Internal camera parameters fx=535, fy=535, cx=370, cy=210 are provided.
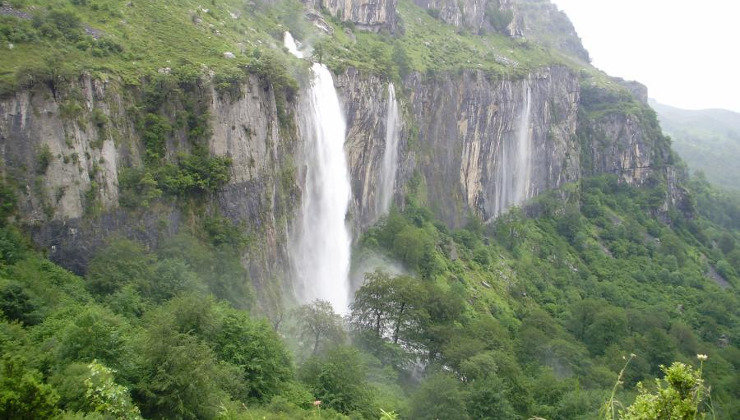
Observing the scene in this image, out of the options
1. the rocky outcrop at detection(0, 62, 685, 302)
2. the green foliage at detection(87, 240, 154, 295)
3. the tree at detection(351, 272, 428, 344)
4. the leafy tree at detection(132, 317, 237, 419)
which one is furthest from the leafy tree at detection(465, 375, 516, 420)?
the green foliage at detection(87, 240, 154, 295)

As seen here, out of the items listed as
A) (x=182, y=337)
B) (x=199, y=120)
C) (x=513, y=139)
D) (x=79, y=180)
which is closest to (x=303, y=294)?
(x=199, y=120)

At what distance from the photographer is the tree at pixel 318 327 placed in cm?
2836

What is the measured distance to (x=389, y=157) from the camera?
52969 mm

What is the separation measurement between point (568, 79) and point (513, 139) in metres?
24.1

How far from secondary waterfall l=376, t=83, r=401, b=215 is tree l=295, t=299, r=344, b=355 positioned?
2368cm

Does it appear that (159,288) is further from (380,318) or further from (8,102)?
(380,318)

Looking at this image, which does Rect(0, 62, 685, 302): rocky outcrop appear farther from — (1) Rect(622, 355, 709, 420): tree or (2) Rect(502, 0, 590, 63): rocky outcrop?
(2) Rect(502, 0, 590, 63): rocky outcrop

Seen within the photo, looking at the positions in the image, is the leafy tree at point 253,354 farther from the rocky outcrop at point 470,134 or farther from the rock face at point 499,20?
the rock face at point 499,20

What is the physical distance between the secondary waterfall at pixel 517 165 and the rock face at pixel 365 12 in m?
21.5

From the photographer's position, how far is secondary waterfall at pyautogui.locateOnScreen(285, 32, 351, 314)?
3809 cm

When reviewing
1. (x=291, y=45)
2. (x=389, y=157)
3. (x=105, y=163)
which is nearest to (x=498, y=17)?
(x=389, y=157)

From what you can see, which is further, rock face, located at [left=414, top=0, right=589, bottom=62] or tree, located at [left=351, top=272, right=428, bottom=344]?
rock face, located at [left=414, top=0, right=589, bottom=62]

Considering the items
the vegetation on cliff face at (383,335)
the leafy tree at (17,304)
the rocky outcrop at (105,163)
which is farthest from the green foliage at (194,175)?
the leafy tree at (17,304)

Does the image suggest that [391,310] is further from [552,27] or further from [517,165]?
[552,27]
